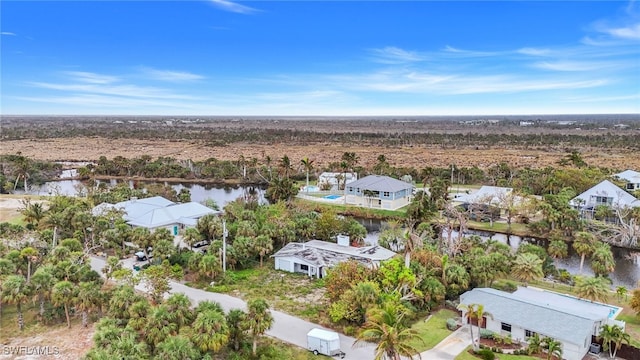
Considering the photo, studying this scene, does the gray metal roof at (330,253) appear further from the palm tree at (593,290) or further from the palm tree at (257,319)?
the palm tree at (593,290)

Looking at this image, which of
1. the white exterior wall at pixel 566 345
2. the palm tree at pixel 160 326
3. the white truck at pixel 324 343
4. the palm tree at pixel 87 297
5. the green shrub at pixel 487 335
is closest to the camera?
the palm tree at pixel 160 326

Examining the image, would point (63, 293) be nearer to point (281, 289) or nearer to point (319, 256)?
point (281, 289)

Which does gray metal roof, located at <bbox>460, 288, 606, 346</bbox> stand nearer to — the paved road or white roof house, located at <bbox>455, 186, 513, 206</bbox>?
the paved road

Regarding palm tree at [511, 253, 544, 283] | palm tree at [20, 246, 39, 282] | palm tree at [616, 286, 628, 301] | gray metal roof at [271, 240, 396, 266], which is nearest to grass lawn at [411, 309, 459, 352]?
palm tree at [511, 253, 544, 283]

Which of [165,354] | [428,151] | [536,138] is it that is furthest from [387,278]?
[536,138]

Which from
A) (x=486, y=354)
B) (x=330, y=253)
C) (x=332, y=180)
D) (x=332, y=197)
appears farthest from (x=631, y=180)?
(x=486, y=354)

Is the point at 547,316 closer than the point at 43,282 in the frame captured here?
Yes

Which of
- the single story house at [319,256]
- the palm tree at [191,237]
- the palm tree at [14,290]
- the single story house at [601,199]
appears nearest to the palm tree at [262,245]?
the single story house at [319,256]
